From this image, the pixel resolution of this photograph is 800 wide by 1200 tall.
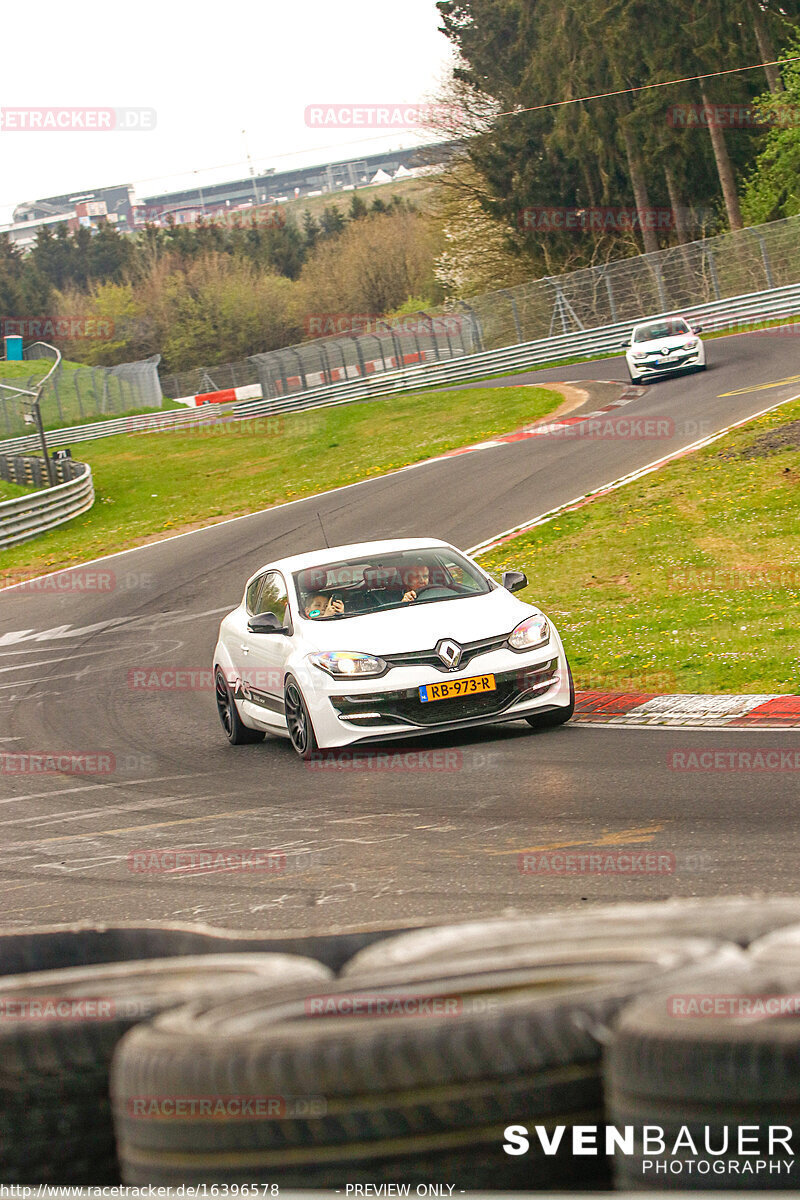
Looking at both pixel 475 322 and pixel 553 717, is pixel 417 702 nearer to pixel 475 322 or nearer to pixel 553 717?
pixel 553 717

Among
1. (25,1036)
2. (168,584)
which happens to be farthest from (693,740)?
(168,584)

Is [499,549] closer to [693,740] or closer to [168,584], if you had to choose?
[168,584]

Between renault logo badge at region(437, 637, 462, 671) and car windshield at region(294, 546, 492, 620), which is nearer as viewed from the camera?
renault logo badge at region(437, 637, 462, 671)

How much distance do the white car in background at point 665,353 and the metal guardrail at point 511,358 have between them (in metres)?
9.89

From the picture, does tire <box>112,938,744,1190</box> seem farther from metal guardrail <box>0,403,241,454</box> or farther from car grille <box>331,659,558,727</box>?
metal guardrail <box>0,403,241,454</box>

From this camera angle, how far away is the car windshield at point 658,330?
35.6 meters

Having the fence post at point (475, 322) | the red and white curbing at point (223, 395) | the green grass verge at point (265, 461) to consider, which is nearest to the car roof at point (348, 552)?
the green grass verge at point (265, 461)

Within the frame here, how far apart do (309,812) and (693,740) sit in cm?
275

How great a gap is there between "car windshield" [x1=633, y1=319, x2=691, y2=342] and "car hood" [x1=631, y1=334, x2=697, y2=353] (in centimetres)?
34

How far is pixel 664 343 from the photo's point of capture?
114 ft

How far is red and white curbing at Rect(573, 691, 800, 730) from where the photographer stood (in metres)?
9.47

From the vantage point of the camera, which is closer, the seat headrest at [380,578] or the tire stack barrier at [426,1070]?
the tire stack barrier at [426,1070]

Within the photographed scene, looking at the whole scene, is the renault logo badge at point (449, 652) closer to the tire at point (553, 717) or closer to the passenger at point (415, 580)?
the tire at point (553, 717)

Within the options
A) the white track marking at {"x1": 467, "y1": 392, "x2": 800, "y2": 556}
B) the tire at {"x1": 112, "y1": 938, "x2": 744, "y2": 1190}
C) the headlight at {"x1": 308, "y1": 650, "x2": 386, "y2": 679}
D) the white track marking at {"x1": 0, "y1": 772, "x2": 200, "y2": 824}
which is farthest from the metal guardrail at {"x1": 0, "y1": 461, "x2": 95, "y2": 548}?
the tire at {"x1": 112, "y1": 938, "x2": 744, "y2": 1190}
